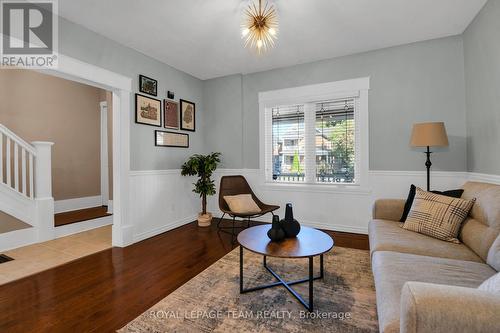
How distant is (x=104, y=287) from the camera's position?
2.15m

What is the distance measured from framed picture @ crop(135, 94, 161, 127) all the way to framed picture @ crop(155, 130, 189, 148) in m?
0.17

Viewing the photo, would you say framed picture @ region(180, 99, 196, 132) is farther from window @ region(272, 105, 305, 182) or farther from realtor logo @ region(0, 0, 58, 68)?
realtor logo @ region(0, 0, 58, 68)

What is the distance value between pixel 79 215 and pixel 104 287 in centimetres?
321

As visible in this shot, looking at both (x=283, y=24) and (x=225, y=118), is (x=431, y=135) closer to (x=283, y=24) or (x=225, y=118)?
(x=283, y=24)

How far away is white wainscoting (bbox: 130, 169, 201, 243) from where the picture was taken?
3389 millimetres

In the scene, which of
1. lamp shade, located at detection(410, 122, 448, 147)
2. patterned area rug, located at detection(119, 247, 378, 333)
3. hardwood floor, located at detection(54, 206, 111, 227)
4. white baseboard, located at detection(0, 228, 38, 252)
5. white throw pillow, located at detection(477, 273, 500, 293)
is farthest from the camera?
hardwood floor, located at detection(54, 206, 111, 227)

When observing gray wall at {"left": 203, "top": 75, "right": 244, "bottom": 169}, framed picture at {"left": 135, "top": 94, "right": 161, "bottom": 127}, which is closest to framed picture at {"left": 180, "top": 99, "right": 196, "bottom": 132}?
gray wall at {"left": 203, "top": 75, "right": 244, "bottom": 169}

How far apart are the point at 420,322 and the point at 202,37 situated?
11.0ft

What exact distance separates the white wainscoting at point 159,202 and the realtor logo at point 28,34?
5.15 feet

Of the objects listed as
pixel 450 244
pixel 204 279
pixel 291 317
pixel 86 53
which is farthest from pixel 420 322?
pixel 86 53

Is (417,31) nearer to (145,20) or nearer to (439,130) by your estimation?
(439,130)

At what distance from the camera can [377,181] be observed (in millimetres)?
3482

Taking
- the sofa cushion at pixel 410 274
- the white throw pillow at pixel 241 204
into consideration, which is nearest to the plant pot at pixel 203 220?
the white throw pillow at pixel 241 204

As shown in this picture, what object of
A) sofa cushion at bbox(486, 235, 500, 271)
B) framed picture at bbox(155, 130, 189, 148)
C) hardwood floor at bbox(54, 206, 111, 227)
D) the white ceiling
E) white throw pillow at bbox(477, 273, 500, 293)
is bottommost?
hardwood floor at bbox(54, 206, 111, 227)
